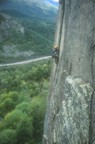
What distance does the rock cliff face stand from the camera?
9617mm

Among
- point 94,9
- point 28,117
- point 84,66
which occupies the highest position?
point 94,9

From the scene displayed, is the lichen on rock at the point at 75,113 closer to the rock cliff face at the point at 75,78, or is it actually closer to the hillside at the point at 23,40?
the rock cliff face at the point at 75,78

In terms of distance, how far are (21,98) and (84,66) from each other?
110 feet

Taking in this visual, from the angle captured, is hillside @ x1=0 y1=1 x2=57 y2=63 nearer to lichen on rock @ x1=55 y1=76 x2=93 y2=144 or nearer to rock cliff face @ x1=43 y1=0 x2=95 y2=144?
rock cliff face @ x1=43 y1=0 x2=95 y2=144

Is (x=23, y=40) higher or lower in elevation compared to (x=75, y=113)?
lower

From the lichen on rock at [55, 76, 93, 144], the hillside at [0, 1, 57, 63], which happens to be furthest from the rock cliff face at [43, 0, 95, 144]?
the hillside at [0, 1, 57, 63]

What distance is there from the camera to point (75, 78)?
10602 mm

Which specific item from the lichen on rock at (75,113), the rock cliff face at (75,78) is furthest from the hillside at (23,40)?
the lichen on rock at (75,113)

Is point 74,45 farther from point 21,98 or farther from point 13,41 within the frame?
point 13,41

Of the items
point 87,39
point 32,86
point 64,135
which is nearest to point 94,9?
point 87,39

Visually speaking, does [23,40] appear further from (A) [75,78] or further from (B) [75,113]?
(B) [75,113]

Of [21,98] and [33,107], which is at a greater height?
[33,107]

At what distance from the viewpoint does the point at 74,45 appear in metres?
10.7

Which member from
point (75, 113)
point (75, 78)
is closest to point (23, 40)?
point (75, 78)
